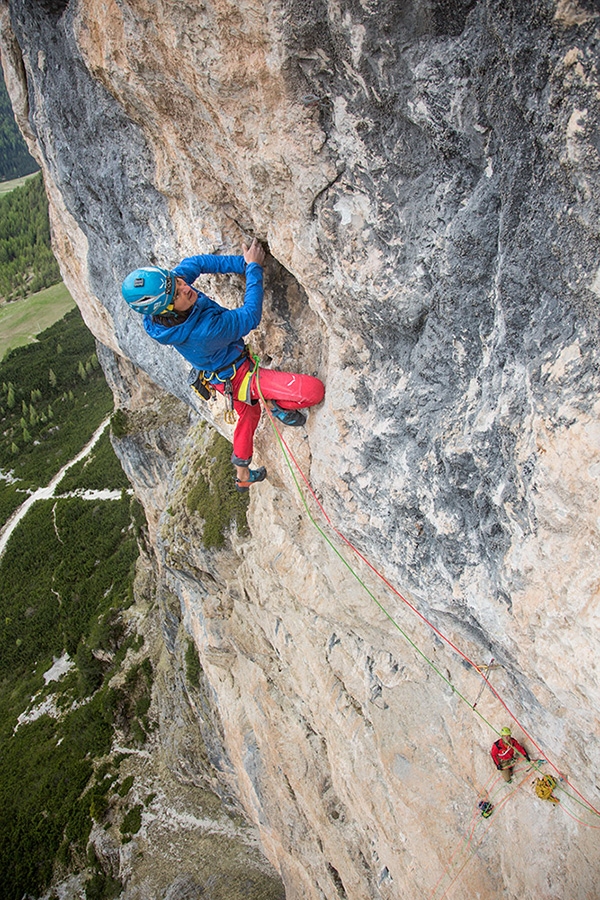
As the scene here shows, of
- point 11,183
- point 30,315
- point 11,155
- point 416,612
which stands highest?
point 416,612

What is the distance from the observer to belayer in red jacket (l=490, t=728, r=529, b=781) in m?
6.27

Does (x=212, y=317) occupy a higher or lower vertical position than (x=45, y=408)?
higher

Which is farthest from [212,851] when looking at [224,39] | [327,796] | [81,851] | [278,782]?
[224,39]

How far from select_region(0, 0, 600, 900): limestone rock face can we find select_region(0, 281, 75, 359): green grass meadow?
6886 cm

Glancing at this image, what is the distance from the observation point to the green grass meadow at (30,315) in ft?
233

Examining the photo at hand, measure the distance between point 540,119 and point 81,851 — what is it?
86.6ft

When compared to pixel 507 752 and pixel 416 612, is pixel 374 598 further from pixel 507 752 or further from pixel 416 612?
pixel 507 752

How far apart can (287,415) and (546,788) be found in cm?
500

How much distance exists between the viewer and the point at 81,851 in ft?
68.9

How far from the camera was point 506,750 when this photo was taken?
632cm

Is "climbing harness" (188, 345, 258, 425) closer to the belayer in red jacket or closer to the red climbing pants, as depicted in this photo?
the red climbing pants

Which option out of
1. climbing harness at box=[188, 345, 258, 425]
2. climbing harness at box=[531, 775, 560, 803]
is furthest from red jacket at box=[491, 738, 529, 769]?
climbing harness at box=[188, 345, 258, 425]

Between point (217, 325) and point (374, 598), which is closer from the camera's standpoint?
point (217, 325)

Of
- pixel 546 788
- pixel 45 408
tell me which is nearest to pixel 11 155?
pixel 45 408
